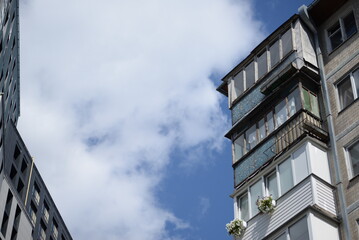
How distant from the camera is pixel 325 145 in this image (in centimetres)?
2716

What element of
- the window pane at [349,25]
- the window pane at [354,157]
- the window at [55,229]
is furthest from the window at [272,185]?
the window at [55,229]

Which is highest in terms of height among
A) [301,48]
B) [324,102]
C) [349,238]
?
[301,48]

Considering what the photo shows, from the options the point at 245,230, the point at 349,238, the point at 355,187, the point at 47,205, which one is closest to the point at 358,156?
the point at 355,187

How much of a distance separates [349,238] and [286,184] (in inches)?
138

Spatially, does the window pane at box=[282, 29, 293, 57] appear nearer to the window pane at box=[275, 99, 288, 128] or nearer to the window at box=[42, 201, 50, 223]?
the window pane at box=[275, 99, 288, 128]

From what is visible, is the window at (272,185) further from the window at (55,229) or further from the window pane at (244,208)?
the window at (55,229)

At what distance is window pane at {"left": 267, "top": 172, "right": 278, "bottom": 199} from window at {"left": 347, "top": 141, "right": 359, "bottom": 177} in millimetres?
2916

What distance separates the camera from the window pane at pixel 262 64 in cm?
3162

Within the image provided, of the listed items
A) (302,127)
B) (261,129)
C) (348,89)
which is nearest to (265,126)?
(261,129)

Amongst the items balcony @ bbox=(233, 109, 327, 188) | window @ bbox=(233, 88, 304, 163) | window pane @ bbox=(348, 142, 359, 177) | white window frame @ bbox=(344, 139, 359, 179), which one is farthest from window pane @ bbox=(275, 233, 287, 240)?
window @ bbox=(233, 88, 304, 163)

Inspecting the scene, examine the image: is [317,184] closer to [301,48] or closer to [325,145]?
[325,145]

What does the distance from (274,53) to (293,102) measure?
342cm

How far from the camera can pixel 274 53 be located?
31391mm

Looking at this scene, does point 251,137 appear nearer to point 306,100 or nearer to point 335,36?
point 306,100
